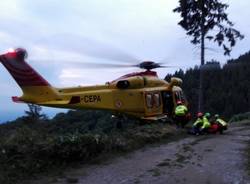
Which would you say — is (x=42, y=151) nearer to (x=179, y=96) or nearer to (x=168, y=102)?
(x=168, y=102)

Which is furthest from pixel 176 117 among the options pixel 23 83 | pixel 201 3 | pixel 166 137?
pixel 201 3

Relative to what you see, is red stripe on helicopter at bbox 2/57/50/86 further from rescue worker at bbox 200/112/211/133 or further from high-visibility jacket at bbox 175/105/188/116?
rescue worker at bbox 200/112/211/133

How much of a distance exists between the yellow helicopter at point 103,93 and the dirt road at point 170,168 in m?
6.44

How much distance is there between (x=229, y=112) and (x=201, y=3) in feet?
251

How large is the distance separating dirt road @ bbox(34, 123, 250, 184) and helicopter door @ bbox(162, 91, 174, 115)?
7682mm

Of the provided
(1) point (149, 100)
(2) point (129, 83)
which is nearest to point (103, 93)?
(2) point (129, 83)

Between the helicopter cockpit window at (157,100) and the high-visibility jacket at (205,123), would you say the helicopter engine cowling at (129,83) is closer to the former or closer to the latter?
the helicopter cockpit window at (157,100)

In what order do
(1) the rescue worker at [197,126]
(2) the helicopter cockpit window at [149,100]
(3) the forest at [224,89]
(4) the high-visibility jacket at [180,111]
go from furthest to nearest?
(3) the forest at [224,89]
(2) the helicopter cockpit window at [149,100]
(4) the high-visibility jacket at [180,111]
(1) the rescue worker at [197,126]

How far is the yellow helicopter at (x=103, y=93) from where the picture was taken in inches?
830

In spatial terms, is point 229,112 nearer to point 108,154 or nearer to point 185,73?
point 185,73

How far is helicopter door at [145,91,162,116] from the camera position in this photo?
22.4m

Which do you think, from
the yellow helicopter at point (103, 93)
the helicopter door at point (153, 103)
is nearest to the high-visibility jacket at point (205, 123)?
the yellow helicopter at point (103, 93)

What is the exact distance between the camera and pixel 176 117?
22.2m

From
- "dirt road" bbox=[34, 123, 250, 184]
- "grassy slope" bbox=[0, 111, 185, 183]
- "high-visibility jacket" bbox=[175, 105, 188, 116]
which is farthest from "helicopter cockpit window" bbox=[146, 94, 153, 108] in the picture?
"grassy slope" bbox=[0, 111, 185, 183]
